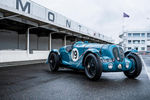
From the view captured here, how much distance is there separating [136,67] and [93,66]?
161 cm

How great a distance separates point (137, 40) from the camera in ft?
219

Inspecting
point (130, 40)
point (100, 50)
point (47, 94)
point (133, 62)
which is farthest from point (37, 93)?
point (130, 40)

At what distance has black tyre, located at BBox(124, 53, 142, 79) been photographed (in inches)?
218

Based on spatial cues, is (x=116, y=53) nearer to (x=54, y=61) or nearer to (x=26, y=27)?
(x=54, y=61)

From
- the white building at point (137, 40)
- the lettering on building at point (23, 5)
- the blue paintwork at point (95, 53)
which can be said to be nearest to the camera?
the blue paintwork at point (95, 53)

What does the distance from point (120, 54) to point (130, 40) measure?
65.2 meters

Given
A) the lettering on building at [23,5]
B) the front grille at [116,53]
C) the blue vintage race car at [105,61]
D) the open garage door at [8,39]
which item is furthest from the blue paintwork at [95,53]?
the open garage door at [8,39]

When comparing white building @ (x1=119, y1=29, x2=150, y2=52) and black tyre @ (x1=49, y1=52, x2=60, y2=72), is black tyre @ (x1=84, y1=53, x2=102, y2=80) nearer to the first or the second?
black tyre @ (x1=49, y1=52, x2=60, y2=72)

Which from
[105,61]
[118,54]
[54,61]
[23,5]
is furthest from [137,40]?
[105,61]

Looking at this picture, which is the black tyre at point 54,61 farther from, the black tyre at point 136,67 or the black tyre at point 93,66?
the black tyre at point 136,67

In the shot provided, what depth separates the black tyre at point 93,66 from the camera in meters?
4.84

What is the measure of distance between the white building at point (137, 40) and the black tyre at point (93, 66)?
63.1 meters

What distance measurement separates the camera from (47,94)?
352 centimetres

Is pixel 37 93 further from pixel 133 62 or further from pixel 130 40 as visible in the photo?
pixel 130 40
